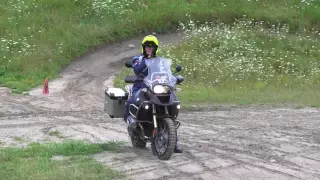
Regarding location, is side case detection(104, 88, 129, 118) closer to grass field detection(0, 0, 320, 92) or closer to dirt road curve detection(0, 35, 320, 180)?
dirt road curve detection(0, 35, 320, 180)

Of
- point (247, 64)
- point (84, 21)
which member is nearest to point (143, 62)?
point (247, 64)

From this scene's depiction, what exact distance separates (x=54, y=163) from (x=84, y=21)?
1829cm

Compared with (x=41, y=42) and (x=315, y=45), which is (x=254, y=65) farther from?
(x=41, y=42)

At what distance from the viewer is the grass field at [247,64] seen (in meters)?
17.3

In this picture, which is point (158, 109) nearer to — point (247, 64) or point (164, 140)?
point (164, 140)

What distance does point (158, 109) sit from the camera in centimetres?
852

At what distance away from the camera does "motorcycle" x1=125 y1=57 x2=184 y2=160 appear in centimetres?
827

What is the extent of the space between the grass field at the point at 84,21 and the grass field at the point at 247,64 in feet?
3.90

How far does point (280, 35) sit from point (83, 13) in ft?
30.1

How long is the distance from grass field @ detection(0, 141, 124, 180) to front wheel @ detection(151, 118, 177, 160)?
84 cm

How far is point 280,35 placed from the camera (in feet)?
84.3

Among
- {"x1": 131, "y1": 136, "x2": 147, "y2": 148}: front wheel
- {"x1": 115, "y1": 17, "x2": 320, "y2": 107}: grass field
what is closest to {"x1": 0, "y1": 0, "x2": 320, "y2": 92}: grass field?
{"x1": 115, "y1": 17, "x2": 320, "y2": 107}: grass field

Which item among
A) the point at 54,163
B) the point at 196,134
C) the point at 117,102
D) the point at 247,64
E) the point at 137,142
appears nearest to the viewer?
the point at 54,163

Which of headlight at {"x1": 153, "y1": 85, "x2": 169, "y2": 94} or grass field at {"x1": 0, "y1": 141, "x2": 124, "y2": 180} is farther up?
headlight at {"x1": 153, "y1": 85, "x2": 169, "y2": 94}
